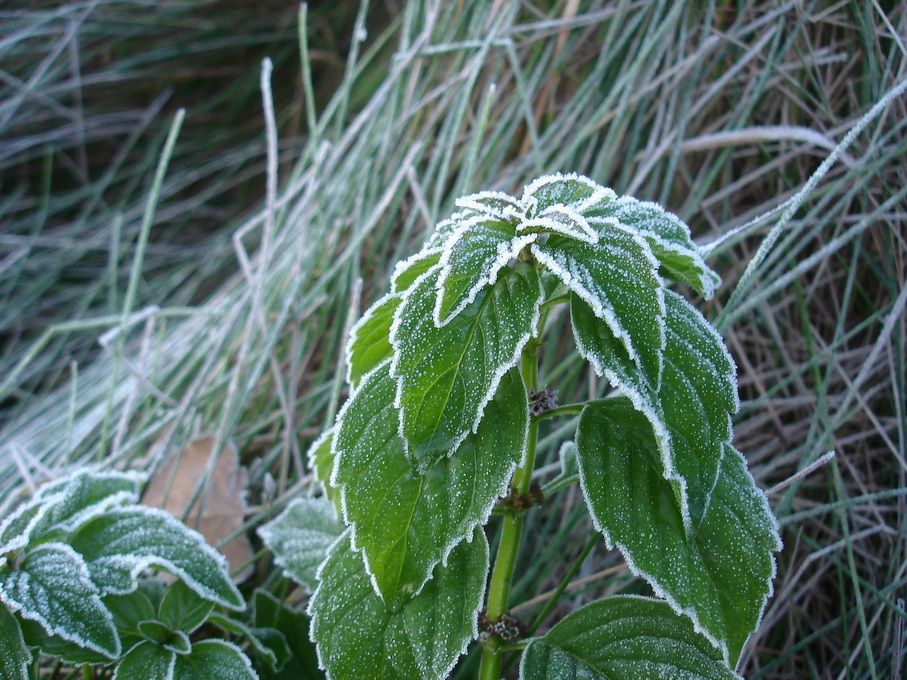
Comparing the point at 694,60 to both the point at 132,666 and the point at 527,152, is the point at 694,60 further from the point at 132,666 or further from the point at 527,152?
the point at 132,666

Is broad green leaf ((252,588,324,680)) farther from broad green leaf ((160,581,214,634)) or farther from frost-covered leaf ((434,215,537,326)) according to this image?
frost-covered leaf ((434,215,537,326))

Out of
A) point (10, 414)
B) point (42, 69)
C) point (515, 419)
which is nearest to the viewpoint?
point (515, 419)

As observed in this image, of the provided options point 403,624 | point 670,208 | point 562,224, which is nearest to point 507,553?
point 403,624

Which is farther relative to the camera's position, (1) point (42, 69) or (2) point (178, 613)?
(1) point (42, 69)

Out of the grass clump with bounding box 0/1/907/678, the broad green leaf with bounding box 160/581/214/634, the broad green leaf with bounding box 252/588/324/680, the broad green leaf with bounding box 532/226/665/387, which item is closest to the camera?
the broad green leaf with bounding box 532/226/665/387

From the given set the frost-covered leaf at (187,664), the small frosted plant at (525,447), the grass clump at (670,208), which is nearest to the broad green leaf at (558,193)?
the small frosted plant at (525,447)

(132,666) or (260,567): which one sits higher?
(132,666)

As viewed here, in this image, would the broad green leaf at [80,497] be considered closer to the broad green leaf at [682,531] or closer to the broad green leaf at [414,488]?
the broad green leaf at [414,488]

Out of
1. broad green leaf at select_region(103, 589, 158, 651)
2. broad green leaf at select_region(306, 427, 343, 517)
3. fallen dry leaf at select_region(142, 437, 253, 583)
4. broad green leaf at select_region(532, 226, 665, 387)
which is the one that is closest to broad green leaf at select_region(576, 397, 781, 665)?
broad green leaf at select_region(532, 226, 665, 387)

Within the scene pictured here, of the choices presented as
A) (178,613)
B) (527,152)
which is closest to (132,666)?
(178,613)
